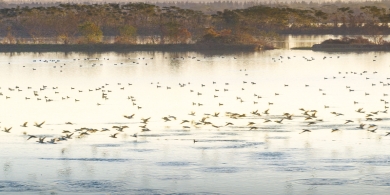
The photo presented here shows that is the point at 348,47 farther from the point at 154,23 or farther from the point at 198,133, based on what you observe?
the point at 198,133

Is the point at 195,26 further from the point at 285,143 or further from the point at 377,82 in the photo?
the point at 285,143

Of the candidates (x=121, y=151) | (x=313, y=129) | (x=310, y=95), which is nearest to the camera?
(x=121, y=151)

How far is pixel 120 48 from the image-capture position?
251 ft

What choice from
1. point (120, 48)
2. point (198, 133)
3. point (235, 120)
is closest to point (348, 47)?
Answer: point (120, 48)

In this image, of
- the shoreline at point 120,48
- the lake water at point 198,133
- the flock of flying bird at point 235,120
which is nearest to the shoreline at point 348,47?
the shoreline at point 120,48

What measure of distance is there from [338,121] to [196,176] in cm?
1041

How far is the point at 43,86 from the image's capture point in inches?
1682

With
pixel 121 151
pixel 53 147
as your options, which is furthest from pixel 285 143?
pixel 53 147

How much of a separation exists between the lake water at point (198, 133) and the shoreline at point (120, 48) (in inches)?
906

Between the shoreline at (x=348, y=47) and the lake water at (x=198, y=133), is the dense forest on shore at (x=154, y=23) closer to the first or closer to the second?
the shoreline at (x=348, y=47)

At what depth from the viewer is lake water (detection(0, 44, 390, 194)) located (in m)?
18.8

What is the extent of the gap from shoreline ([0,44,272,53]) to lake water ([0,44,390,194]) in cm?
2300

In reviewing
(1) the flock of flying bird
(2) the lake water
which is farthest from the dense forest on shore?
(1) the flock of flying bird

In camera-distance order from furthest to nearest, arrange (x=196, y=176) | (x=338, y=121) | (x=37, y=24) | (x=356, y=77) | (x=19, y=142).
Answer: (x=37, y=24)
(x=356, y=77)
(x=338, y=121)
(x=19, y=142)
(x=196, y=176)
